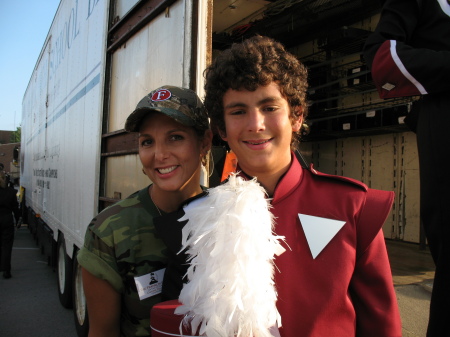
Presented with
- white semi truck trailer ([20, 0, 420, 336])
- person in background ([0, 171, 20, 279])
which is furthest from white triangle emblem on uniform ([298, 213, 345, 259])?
person in background ([0, 171, 20, 279])

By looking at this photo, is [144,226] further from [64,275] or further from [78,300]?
[64,275]

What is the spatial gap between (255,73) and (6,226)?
6.63 metres

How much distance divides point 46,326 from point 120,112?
295 cm

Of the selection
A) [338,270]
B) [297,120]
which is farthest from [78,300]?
[338,270]

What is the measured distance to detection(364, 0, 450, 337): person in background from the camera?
130cm

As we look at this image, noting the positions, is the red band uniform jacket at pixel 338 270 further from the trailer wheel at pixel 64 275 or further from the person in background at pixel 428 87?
the trailer wheel at pixel 64 275

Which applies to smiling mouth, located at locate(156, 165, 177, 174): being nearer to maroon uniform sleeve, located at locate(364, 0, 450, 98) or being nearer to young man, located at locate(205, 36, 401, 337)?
young man, located at locate(205, 36, 401, 337)

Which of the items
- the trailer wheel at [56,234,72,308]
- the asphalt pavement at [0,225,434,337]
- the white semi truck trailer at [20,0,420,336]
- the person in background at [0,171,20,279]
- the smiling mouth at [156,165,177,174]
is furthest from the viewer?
the person in background at [0,171,20,279]

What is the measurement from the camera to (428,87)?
1371mm

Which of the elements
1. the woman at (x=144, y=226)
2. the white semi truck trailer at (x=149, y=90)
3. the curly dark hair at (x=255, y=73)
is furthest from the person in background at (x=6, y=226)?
the curly dark hair at (x=255, y=73)

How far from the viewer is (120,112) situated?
9.96ft

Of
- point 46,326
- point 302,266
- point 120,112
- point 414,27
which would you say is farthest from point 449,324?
point 46,326

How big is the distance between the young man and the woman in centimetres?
23

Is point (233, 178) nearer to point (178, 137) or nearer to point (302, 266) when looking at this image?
point (302, 266)
